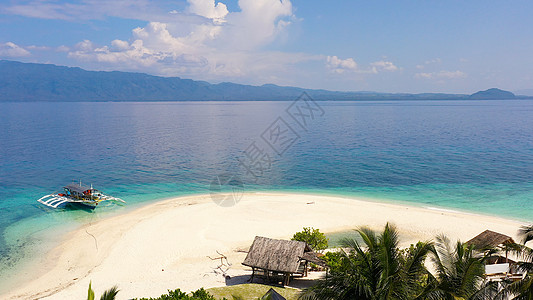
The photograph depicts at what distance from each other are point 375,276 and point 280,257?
35.0 ft

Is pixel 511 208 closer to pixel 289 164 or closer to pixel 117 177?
pixel 289 164

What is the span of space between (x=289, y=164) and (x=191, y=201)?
26723 mm

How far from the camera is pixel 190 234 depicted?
3158cm

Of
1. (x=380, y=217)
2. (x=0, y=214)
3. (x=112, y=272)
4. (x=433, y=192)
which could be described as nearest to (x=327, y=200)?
(x=380, y=217)

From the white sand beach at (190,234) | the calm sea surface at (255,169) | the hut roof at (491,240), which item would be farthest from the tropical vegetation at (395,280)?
the calm sea surface at (255,169)

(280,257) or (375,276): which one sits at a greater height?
(375,276)

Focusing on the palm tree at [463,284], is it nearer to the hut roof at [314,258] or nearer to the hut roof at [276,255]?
the hut roof at [314,258]

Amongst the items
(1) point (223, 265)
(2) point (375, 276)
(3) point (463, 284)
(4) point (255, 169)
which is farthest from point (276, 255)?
(4) point (255, 169)

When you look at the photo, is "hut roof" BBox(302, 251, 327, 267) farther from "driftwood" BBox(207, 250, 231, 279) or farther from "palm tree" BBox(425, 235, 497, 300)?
"palm tree" BBox(425, 235, 497, 300)

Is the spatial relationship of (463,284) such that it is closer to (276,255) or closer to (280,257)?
(280,257)

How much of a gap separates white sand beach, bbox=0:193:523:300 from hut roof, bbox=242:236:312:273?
2.71 metres

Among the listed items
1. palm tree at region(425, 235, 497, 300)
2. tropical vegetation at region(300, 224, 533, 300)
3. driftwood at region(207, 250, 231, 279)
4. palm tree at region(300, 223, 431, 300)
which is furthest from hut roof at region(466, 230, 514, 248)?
driftwood at region(207, 250, 231, 279)

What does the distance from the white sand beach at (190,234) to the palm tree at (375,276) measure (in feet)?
41.7

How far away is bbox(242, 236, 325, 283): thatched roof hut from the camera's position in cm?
2133
